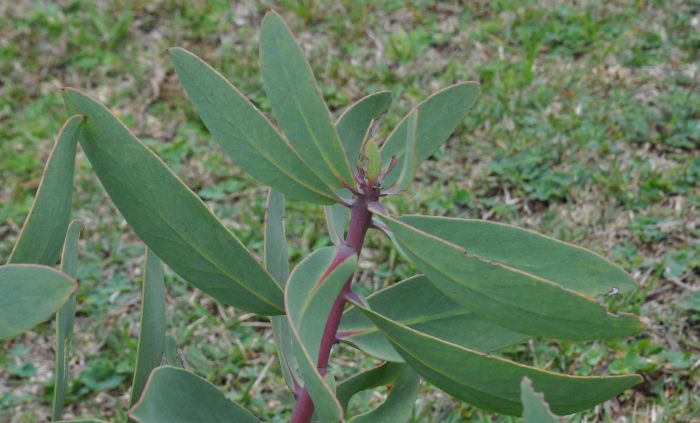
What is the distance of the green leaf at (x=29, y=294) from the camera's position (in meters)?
0.74

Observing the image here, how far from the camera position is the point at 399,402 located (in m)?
1.09

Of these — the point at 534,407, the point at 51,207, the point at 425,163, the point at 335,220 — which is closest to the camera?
the point at 534,407

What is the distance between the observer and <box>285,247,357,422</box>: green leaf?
30.5 inches

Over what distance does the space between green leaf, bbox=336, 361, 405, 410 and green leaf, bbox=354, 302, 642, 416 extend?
10.1 inches

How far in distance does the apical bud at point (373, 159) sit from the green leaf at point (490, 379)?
149 mm

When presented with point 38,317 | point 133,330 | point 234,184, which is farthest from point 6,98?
point 38,317

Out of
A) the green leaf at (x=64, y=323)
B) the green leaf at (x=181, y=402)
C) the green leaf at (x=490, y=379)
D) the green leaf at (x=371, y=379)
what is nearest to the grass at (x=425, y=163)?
the green leaf at (x=371, y=379)

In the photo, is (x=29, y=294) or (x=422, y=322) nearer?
(x=29, y=294)

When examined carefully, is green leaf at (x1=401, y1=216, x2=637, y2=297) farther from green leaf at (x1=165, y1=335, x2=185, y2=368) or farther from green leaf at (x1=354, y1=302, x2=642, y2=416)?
green leaf at (x1=165, y1=335, x2=185, y2=368)

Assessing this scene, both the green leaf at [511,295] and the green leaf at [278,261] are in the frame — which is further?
the green leaf at [278,261]

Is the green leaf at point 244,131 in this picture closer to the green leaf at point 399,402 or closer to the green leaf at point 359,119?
the green leaf at point 359,119

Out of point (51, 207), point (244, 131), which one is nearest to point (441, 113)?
point (244, 131)

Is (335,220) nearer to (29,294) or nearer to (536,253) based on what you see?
(536,253)

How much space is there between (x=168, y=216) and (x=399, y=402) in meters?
0.39
